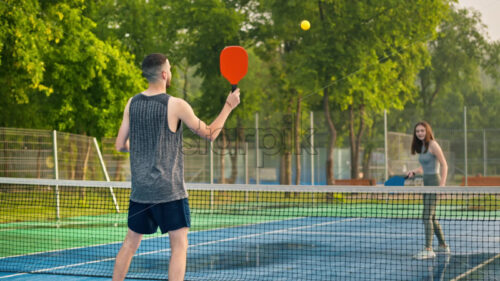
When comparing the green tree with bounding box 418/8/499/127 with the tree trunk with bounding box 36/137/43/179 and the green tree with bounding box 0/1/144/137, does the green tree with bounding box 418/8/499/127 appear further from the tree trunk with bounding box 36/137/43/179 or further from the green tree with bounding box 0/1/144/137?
the tree trunk with bounding box 36/137/43/179

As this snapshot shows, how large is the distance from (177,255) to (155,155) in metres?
0.67

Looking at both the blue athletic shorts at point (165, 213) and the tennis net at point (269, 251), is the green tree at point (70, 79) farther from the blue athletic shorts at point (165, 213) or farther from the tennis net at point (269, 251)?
the blue athletic shorts at point (165, 213)

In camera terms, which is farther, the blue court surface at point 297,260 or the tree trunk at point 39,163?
the tree trunk at point 39,163

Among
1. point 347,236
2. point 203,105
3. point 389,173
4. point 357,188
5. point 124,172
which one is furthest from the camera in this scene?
point 203,105

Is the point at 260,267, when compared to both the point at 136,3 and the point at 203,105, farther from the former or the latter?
the point at 136,3

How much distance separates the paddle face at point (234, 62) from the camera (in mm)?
5664

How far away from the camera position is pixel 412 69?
95.7 feet

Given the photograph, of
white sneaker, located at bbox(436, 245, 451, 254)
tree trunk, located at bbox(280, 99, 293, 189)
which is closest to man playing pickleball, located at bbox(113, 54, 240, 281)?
white sneaker, located at bbox(436, 245, 451, 254)

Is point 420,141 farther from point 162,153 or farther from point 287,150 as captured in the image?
point 287,150

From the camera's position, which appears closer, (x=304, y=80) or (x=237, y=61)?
(x=237, y=61)

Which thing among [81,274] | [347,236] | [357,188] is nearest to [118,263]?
[81,274]

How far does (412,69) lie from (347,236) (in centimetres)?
1867

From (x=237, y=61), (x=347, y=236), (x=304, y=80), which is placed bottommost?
(x=347, y=236)

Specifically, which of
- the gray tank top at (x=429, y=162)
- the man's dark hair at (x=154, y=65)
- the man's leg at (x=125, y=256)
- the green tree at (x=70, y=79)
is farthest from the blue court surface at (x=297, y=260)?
the green tree at (x=70, y=79)
